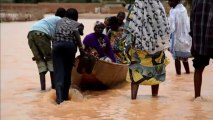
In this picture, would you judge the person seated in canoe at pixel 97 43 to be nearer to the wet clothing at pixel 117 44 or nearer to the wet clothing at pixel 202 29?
the wet clothing at pixel 117 44

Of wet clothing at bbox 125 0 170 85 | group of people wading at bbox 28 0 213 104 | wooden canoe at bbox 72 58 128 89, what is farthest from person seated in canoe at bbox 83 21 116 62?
wet clothing at bbox 125 0 170 85

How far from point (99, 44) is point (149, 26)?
1.49 meters

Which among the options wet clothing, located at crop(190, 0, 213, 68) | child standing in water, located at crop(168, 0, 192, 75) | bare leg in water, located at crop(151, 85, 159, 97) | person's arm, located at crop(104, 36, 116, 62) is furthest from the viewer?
child standing in water, located at crop(168, 0, 192, 75)

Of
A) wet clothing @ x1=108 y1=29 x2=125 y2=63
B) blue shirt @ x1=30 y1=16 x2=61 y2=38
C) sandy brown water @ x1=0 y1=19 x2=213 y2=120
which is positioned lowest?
sandy brown water @ x1=0 y1=19 x2=213 y2=120

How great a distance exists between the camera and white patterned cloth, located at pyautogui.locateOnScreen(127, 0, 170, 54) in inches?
296

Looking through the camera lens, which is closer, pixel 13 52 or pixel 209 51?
pixel 209 51

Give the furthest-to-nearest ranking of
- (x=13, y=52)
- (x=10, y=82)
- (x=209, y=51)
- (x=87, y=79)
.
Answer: (x=13, y=52) → (x=10, y=82) → (x=87, y=79) → (x=209, y=51)

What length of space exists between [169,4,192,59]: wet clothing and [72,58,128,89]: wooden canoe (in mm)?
1688

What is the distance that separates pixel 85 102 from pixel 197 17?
2.16 meters

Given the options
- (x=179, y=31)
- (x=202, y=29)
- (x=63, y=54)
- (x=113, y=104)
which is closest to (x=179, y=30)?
(x=179, y=31)

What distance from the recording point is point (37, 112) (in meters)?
7.31

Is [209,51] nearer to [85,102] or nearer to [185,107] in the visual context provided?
[185,107]

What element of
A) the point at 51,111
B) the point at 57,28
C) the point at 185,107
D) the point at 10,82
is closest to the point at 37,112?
the point at 51,111

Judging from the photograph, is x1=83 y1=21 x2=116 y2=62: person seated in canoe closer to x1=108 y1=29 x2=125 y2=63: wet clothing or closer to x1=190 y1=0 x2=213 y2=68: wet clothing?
x1=108 y1=29 x2=125 y2=63: wet clothing
